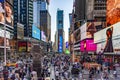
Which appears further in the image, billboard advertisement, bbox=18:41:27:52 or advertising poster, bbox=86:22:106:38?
billboard advertisement, bbox=18:41:27:52

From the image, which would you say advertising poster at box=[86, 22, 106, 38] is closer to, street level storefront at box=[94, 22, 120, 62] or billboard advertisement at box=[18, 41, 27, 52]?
street level storefront at box=[94, 22, 120, 62]

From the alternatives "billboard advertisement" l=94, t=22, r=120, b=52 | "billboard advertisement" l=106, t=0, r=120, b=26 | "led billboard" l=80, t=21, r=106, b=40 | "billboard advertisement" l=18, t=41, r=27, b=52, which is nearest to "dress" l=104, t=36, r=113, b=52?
"billboard advertisement" l=94, t=22, r=120, b=52

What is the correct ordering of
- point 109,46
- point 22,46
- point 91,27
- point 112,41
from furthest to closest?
1. point 22,46
2. point 91,27
3. point 109,46
4. point 112,41

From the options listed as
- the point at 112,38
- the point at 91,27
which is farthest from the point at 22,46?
the point at 112,38

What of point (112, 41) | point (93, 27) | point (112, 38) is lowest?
point (112, 41)

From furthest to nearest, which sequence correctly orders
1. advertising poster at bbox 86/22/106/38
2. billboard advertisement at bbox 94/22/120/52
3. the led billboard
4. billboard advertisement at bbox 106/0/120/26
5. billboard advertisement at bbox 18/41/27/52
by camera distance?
billboard advertisement at bbox 18/41/27/52
the led billboard
advertising poster at bbox 86/22/106/38
billboard advertisement at bbox 106/0/120/26
billboard advertisement at bbox 94/22/120/52

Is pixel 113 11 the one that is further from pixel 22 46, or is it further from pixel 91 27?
pixel 22 46

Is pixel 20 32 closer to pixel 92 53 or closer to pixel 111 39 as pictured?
pixel 92 53

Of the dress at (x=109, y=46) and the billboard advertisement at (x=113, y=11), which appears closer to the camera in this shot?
the billboard advertisement at (x=113, y=11)

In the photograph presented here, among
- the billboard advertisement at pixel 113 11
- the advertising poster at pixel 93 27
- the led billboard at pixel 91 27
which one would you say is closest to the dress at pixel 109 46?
the billboard advertisement at pixel 113 11

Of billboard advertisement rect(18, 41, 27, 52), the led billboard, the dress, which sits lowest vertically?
the dress

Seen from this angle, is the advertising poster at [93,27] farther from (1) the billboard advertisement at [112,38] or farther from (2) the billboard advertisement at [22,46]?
(2) the billboard advertisement at [22,46]

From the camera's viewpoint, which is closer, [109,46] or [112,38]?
[112,38]

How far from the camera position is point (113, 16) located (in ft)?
257
